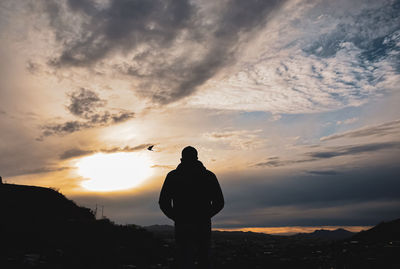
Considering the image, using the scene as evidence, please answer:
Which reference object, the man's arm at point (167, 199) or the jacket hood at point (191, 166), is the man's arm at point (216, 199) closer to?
the jacket hood at point (191, 166)

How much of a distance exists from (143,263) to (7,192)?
13.1 meters

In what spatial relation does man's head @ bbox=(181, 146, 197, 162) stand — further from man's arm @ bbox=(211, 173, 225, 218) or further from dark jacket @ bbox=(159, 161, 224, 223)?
man's arm @ bbox=(211, 173, 225, 218)

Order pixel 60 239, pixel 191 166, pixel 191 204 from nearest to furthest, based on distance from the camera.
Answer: pixel 191 204
pixel 191 166
pixel 60 239

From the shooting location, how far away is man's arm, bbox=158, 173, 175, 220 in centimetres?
557

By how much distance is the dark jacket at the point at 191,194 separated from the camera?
536 centimetres

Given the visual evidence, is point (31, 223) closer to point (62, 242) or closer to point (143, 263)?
point (62, 242)

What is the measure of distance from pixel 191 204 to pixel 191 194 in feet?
0.61

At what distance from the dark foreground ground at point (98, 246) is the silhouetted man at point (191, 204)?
21.0ft

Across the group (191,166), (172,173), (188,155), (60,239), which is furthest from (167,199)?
(60,239)

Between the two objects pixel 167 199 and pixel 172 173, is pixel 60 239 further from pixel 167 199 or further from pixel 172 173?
pixel 172 173

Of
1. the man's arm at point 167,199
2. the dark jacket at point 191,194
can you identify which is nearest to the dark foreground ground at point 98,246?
the man's arm at point 167,199

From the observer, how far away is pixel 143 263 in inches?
463

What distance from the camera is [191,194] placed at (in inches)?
213

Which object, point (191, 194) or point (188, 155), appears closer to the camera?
point (191, 194)
